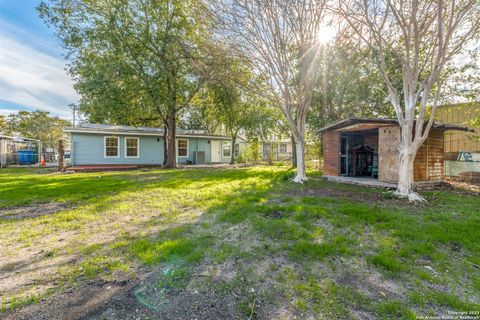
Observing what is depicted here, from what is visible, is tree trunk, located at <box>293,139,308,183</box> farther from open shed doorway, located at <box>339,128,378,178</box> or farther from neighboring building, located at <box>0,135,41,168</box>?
neighboring building, located at <box>0,135,41,168</box>

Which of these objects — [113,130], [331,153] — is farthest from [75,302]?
[113,130]

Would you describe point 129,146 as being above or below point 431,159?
above

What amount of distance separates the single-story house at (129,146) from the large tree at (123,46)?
9.76 feet

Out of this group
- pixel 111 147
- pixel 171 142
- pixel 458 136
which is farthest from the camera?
pixel 111 147

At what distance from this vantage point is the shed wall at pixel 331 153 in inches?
379

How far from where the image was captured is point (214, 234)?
11.3 ft

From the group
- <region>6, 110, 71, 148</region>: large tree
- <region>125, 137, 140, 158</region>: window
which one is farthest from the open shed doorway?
<region>6, 110, 71, 148</region>: large tree

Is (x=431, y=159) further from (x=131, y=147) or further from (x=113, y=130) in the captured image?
(x=113, y=130)

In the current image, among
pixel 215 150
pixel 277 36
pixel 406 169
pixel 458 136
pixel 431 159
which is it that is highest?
pixel 277 36

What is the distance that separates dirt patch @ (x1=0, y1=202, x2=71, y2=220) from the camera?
434cm

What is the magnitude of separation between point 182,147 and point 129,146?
388 cm

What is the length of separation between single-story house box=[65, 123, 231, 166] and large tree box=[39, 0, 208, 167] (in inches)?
117

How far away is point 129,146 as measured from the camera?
615 inches

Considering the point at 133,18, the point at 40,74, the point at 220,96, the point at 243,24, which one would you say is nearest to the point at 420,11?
the point at 243,24
